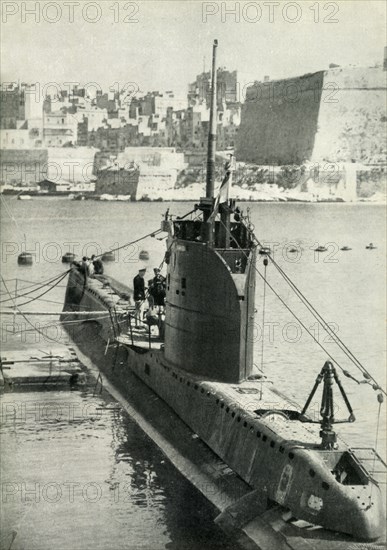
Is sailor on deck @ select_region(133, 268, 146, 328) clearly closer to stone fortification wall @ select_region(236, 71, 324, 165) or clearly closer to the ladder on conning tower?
the ladder on conning tower

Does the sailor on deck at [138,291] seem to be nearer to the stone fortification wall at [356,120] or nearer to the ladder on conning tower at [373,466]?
the ladder on conning tower at [373,466]

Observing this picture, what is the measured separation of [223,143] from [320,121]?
1490 centimetres

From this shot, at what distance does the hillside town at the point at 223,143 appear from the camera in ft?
276

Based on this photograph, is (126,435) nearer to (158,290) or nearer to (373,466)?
(158,290)

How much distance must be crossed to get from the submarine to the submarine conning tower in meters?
0.02

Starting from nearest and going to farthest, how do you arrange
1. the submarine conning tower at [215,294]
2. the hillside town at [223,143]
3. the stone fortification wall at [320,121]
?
the submarine conning tower at [215,294] < the hillside town at [223,143] < the stone fortification wall at [320,121]

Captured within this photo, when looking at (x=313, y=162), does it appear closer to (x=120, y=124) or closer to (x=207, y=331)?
(x=120, y=124)

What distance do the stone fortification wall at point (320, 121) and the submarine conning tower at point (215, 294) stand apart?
70151 mm

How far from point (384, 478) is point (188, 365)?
4.07 meters

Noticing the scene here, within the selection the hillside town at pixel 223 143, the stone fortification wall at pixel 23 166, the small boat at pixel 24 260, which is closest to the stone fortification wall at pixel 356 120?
the hillside town at pixel 223 143

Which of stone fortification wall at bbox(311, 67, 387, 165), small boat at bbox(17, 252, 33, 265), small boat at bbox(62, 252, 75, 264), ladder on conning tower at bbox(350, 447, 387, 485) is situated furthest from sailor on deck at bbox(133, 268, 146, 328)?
stone fortification wall at bbox(311, 67, 387, 165)

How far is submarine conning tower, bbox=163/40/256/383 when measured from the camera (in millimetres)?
13141

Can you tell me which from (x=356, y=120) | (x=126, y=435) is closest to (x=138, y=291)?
(x=126, y=435)

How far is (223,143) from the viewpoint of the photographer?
95500 millimetres
